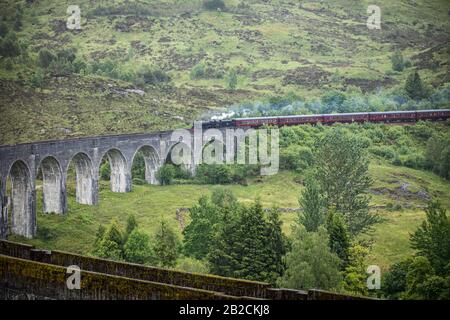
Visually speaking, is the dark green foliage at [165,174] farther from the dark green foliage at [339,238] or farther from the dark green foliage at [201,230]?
the dark green foliage at [339,238]

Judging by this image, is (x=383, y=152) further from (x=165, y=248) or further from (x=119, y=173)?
(x=165, y=248)

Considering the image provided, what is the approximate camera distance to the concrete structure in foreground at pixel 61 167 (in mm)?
49438

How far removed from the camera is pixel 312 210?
1848 inches

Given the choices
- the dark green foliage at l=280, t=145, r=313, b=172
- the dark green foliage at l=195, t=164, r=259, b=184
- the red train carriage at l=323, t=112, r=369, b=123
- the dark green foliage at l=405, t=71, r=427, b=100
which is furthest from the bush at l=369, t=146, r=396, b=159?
the dark green foliage at l=405, t=71, r=427, b=100

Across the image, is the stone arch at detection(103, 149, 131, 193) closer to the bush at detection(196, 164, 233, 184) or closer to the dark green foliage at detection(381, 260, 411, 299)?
the bush at detection(196, 164, 233, 184)

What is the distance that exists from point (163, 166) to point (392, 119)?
2795cm

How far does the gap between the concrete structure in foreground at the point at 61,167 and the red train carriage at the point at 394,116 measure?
2489 cm

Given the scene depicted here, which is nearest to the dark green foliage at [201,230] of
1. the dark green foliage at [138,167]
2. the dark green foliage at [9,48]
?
the dark green foliage at [138,167]

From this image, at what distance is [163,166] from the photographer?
6681 centimetres

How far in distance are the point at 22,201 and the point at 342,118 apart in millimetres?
40030

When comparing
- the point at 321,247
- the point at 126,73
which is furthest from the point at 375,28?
the point at 321,247

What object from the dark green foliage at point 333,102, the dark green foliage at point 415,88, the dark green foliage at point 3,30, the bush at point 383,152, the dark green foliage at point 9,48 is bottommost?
the bush at point 383,152

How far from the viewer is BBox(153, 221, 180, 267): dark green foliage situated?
43.1 metres

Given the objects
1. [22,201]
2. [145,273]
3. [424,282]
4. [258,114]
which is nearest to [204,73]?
[258,114]
